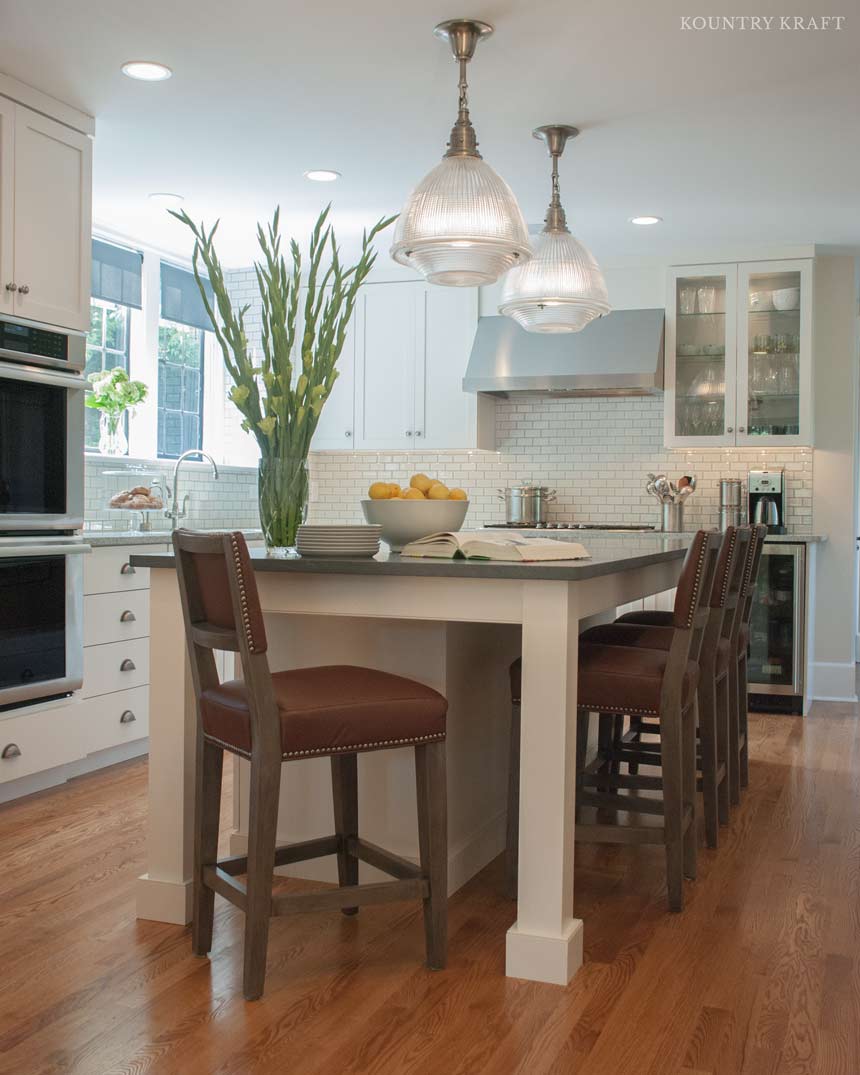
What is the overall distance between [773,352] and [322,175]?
2764 millimetres

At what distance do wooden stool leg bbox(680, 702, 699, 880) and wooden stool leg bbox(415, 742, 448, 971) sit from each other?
89 centimetres

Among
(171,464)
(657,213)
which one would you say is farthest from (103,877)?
(657,213)

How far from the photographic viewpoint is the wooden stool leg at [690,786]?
3.03 m

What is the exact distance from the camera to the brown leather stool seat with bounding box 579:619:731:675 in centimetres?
331

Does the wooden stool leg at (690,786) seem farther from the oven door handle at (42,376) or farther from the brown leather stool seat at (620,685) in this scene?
the oven door handle at (42,376)

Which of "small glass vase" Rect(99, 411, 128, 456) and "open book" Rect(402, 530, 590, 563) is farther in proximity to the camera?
"small glass vase" Rect(99, 411, 128, 456)

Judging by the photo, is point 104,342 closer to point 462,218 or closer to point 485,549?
point 462,218

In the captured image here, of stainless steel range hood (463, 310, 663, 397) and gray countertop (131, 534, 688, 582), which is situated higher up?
stainless steel range hood (463, 310, 663, 397)

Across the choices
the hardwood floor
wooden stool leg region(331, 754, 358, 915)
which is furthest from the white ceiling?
the hardwood floor

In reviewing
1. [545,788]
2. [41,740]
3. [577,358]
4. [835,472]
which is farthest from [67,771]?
[835,472]

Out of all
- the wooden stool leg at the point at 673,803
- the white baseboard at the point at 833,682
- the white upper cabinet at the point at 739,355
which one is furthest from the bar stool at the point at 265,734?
the white baseboard at the point at 833,682

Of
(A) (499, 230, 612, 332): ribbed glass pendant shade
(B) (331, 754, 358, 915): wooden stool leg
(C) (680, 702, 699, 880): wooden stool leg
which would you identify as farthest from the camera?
(A) (499, 230, 612, 332): ribbed glass pendant shade

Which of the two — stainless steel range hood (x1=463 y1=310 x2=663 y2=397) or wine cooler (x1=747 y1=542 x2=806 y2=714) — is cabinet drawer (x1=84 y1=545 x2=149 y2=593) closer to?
stainless steel range hood (x1=463 y1=310 x2=663 y2=397)

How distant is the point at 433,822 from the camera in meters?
2.39
